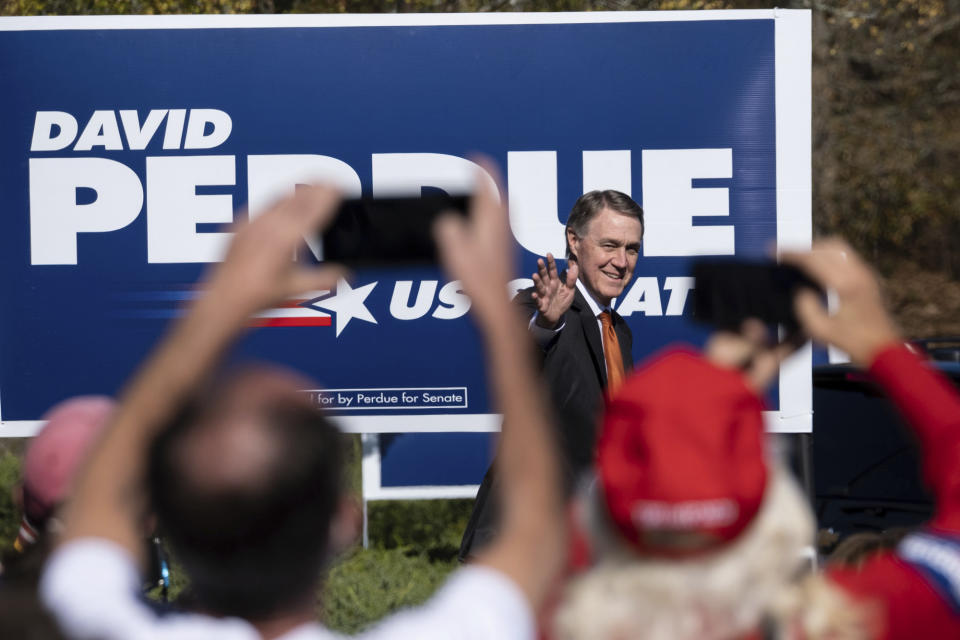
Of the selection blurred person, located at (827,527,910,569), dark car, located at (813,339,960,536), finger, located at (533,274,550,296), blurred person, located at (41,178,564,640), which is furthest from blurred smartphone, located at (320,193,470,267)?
dark car, located at (813,339,960,536)

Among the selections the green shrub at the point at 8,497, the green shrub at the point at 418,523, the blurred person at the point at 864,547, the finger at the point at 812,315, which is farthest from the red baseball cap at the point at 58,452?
the green shrub at the point at 418,523

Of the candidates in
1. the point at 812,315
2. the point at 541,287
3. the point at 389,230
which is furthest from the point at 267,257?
the point at 541,287

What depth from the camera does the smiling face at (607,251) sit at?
445cm

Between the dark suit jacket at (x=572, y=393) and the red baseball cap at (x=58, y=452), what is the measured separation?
2113 mm

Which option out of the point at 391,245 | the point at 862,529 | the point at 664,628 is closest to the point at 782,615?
the point at 664,628

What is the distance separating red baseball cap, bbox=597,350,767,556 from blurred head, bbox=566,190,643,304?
304cm

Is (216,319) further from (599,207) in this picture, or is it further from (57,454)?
(599,207)

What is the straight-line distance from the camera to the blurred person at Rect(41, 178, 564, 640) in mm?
1315

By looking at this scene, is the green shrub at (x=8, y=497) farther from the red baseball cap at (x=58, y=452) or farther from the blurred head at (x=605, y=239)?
the red baseball cap at (x=58, y=452)

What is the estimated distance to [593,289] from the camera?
14.5ft

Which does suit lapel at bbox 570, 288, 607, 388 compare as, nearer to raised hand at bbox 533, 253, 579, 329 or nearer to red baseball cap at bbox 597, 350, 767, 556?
raised hand at bbox 533, 253, 579, 329

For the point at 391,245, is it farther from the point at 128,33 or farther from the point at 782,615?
the point at 128,33

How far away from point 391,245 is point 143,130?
13.7ft

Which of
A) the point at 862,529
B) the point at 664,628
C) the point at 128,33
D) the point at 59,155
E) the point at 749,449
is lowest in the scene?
the point at 862,529
